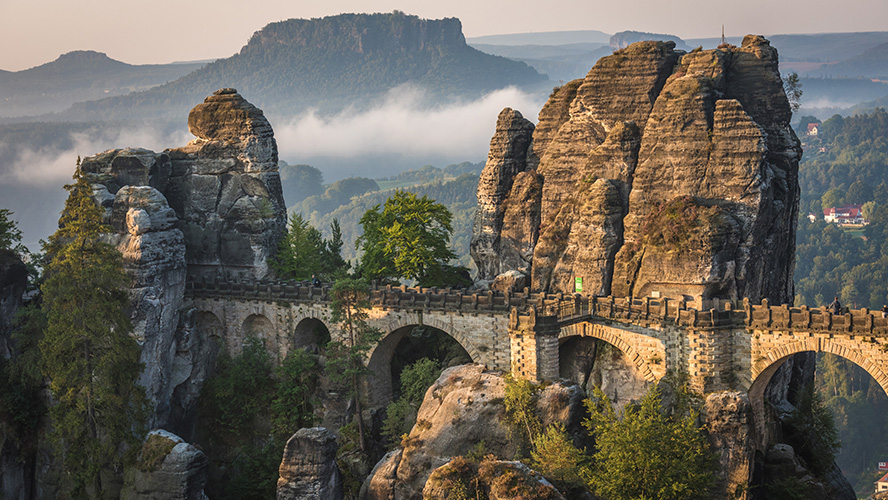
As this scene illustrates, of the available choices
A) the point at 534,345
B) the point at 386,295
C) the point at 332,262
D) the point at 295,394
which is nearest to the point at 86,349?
the point at 295,394

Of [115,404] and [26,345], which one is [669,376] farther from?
[26,345]

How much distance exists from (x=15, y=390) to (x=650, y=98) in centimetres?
3861

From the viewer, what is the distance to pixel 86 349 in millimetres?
48656

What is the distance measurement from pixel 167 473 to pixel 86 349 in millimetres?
7495

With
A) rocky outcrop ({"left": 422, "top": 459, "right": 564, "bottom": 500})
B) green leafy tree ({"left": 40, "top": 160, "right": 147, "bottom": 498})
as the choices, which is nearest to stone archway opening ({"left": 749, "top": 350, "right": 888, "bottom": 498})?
rocky outcrop ({"left": 422, "top": 459, "right": 564, "bottom": 500})

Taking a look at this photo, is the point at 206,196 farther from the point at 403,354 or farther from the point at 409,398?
the point at 409,398

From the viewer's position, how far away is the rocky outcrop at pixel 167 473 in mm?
47188

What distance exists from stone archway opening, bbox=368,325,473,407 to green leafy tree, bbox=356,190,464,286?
3415mm

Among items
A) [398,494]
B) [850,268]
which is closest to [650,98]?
[398,494]

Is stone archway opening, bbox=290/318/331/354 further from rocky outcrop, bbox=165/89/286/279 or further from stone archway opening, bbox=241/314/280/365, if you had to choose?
rocky outcrop, bbox=165/89/286/279

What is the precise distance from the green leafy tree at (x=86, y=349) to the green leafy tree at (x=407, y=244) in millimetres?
15062

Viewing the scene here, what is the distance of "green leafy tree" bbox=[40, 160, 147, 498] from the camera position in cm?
4809

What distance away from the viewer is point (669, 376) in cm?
4541

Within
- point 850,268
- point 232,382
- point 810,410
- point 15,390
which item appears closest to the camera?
point 810,410
